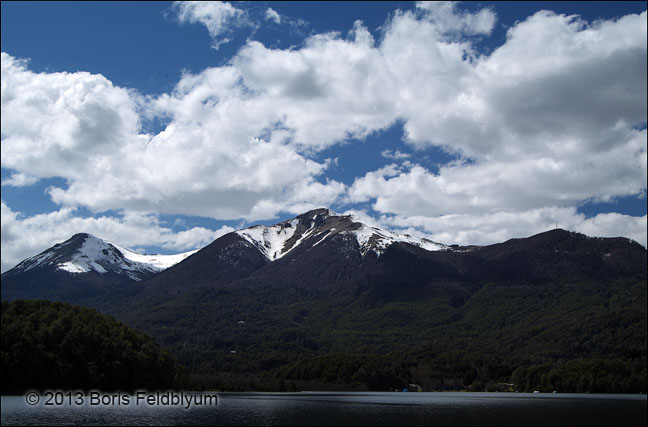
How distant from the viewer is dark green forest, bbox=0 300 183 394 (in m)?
160

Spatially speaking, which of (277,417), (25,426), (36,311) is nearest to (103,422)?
(25,426)

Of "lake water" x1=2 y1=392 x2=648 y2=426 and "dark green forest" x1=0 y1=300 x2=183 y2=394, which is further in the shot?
"dark green forest" x1=0 y1=300 x2=183 y2=394

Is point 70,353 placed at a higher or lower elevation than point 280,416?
higher

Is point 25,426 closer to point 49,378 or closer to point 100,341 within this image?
point 49,378

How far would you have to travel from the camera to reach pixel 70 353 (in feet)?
559

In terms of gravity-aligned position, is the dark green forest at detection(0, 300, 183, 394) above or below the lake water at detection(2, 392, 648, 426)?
above

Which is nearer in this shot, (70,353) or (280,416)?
(280,416)

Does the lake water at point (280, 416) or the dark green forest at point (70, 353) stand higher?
the dark green forest at point (70, 353)

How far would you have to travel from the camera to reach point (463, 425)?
114m

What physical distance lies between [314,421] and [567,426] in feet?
146

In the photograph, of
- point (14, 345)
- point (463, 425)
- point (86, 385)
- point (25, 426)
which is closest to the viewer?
point (25, 426)

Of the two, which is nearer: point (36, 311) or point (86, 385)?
point (86, 385)

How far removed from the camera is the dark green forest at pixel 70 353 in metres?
160

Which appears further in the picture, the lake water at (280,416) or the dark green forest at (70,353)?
the dark green forest at (70,353)
